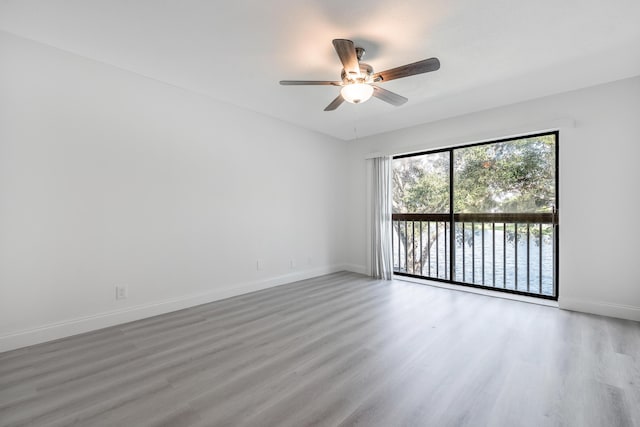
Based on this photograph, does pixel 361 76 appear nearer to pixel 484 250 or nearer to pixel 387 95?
pixel 387 95

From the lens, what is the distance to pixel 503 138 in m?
3.55

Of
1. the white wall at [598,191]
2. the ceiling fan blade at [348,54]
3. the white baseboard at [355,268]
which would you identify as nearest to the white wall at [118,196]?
the white baseboard at [355,268]

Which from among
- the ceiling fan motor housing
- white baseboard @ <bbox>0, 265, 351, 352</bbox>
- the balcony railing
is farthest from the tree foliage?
white baseboard @ <bbox>0, 265, 351, 352</bbox>

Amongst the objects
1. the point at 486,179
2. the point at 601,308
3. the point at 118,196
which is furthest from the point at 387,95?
the point at 601,308

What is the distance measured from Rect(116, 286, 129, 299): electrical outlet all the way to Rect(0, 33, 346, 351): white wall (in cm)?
4

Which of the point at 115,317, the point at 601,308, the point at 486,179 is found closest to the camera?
the point at 115,317

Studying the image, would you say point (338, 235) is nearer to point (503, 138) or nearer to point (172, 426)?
point (503, 138)

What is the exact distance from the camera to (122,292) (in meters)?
2.70

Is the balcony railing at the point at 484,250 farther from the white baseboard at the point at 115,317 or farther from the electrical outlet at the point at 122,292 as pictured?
the electrical outlet at the point at 122,292

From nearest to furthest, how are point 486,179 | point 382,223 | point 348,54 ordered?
point 348,54 < point 486,179 < point 382,223

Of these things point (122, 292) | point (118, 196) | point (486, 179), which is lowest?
point (122, 292)

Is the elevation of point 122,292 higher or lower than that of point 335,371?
higher

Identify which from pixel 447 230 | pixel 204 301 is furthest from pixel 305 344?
pixel 447 230

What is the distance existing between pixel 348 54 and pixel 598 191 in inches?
117
